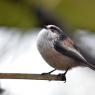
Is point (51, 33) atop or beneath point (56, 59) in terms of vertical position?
atop

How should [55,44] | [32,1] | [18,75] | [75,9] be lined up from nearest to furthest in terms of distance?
[18,75], [75,9], [32,1], [55,44]

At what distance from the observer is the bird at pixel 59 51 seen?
3.84ft

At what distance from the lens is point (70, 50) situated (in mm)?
1260

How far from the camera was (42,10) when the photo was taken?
1.18 metres

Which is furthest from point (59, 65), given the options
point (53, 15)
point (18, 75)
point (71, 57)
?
point (18, 75)

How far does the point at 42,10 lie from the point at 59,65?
0.20 meters

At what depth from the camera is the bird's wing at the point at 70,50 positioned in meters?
1.21

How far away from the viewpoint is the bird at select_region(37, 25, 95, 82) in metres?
1.17

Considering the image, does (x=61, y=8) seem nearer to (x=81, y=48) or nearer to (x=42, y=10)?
(x=42, y=10)

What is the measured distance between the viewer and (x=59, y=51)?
130 cm

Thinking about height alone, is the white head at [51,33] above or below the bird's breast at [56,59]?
above

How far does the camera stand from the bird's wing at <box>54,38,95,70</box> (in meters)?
1.21

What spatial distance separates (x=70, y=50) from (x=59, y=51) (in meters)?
0.05

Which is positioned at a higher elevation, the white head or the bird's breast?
the white head
